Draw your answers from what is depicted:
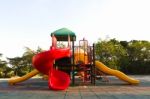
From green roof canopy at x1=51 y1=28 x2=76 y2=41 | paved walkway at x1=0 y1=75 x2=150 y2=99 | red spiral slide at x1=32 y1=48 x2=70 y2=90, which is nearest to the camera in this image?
paved walkway at x1=0 y1=75 x2=150 y2=99

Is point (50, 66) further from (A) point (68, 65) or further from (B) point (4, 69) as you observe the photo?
(B) point (4, 69)

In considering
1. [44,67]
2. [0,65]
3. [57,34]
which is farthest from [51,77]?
[0,65]

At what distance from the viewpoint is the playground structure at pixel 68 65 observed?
17.1m

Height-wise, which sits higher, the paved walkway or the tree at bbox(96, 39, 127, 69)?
the tree at bbox(96, 39, 127, 69)

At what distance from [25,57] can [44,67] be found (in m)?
29.4

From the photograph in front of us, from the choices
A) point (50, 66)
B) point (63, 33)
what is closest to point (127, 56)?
point (63, 33)

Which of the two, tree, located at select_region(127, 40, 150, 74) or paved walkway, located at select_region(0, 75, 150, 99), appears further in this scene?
tree, located at select_region(127, 40, 150, 74)

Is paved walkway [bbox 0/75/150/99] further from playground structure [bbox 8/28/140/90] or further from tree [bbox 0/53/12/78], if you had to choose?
tree [bbox 0/53/12/78]

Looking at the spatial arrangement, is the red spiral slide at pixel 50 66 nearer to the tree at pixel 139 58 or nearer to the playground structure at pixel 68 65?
the playground structure at pixel 68 65

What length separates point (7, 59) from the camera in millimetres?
47625

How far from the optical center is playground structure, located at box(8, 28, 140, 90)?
17062mm

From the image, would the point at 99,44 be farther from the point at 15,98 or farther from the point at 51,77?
the point at 15,98

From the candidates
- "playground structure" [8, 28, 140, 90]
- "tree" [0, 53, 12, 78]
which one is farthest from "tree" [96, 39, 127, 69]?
"playground structure" [8, 28, 140, 90]

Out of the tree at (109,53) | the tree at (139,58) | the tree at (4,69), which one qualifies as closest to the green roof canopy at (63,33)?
the tree at (4,69)
